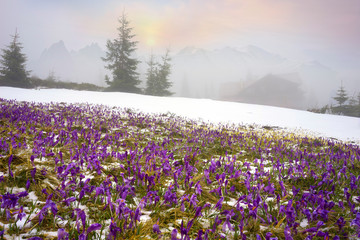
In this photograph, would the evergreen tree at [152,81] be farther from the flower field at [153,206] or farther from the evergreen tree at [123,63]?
the flower field at [153,206]

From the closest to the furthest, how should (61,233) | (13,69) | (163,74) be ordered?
(61,233), (13,69), (163,74)

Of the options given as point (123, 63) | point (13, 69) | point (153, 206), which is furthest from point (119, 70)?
point (153, 206)

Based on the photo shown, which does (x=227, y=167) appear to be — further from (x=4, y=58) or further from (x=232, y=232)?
(x=4, y=58)

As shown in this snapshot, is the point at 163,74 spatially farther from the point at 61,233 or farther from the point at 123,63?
the point at 61,233

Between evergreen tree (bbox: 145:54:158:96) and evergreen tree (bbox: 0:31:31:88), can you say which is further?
evergreen tree (bbox: 145:54:158:96)

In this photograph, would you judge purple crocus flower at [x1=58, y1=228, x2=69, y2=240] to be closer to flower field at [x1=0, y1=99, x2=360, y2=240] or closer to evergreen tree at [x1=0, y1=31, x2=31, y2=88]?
flower field at [x1=0, y1=99, x2=360, y2=240]

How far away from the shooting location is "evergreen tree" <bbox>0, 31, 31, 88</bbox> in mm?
32000

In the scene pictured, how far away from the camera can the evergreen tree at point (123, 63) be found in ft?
133

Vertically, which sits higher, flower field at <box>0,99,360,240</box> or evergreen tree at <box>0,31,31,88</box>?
evergreen tree at <box>0,31,31,88</box>

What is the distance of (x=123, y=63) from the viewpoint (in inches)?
1644

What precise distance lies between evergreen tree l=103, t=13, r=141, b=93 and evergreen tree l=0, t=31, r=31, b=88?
14.0 metres

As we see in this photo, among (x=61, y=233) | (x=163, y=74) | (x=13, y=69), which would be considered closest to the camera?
(x=61, y=233)

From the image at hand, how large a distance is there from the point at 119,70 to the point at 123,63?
223 cm

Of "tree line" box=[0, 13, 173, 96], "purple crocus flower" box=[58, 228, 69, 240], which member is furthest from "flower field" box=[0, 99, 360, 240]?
"tree line" box=[0, 13, 173, 96]
